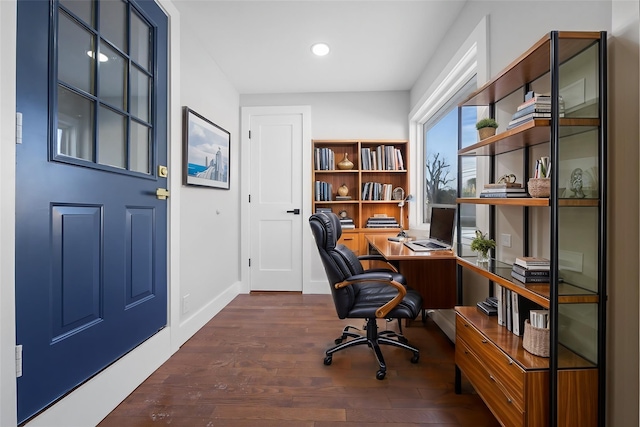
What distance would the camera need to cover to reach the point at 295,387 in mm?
1887

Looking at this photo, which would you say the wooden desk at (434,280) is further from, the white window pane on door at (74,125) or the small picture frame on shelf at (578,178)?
the white window pane on door at (74,125)

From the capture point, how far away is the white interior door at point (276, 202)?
13.3 feet

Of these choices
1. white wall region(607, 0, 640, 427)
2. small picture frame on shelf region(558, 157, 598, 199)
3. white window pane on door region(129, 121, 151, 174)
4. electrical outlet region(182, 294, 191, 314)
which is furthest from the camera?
electrical outlet region(182, 294, 191, 314)

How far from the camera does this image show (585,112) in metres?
1.18

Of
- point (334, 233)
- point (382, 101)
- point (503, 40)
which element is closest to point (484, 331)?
point (334, 233)

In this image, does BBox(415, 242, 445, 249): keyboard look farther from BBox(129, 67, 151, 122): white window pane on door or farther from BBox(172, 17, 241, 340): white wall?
BBox(129, 67, 151, 122): white window pane on door

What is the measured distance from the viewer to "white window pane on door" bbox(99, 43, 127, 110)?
1684 mm

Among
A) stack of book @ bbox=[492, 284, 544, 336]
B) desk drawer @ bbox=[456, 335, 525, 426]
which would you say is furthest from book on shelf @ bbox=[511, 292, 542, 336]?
desk drawer @ bbox=[456, 335, 525, 426]

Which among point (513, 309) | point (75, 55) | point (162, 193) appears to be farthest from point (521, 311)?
point (75, 55)

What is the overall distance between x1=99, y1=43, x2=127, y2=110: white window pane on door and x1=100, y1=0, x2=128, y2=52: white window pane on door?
7 cm

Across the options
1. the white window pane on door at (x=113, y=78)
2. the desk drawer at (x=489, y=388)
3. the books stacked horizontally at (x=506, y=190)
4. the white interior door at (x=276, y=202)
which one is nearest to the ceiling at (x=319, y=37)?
the white interior door at (x=276, y=202)

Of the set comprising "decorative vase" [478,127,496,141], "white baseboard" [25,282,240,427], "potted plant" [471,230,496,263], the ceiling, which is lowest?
"white baseboard" [25,282,240,427]

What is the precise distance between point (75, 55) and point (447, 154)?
9.87 feet

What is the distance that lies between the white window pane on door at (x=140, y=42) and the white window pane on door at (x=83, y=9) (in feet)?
1.02
